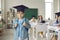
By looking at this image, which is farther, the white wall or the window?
the window

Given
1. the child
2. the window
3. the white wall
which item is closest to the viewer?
the child

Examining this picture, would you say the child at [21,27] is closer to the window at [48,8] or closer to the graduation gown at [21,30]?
the graduation gown at [21,30]

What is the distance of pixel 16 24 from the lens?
293 cm

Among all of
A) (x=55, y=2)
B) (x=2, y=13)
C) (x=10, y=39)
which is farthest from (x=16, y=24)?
(x=55, y=2)

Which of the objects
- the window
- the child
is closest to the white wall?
the window

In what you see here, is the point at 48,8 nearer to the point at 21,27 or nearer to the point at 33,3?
the point at 33,3

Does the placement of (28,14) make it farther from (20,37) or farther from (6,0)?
(20,37)

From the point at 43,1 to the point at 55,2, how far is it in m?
0.99

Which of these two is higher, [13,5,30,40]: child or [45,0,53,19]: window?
[45,0,53,19]: window

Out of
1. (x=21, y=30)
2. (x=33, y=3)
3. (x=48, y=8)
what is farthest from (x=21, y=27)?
(x=48, y=8)

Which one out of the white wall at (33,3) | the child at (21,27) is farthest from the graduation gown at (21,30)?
the white wall at (33,3)

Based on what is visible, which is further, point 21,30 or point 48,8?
point 48,8

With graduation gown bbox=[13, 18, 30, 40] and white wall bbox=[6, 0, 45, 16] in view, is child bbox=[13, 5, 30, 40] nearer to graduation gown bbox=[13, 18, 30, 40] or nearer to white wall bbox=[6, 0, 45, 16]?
graduation gown bbox=[13, 18, 30, 40]

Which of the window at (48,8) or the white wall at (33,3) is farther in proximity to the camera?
the window at (48,8)
